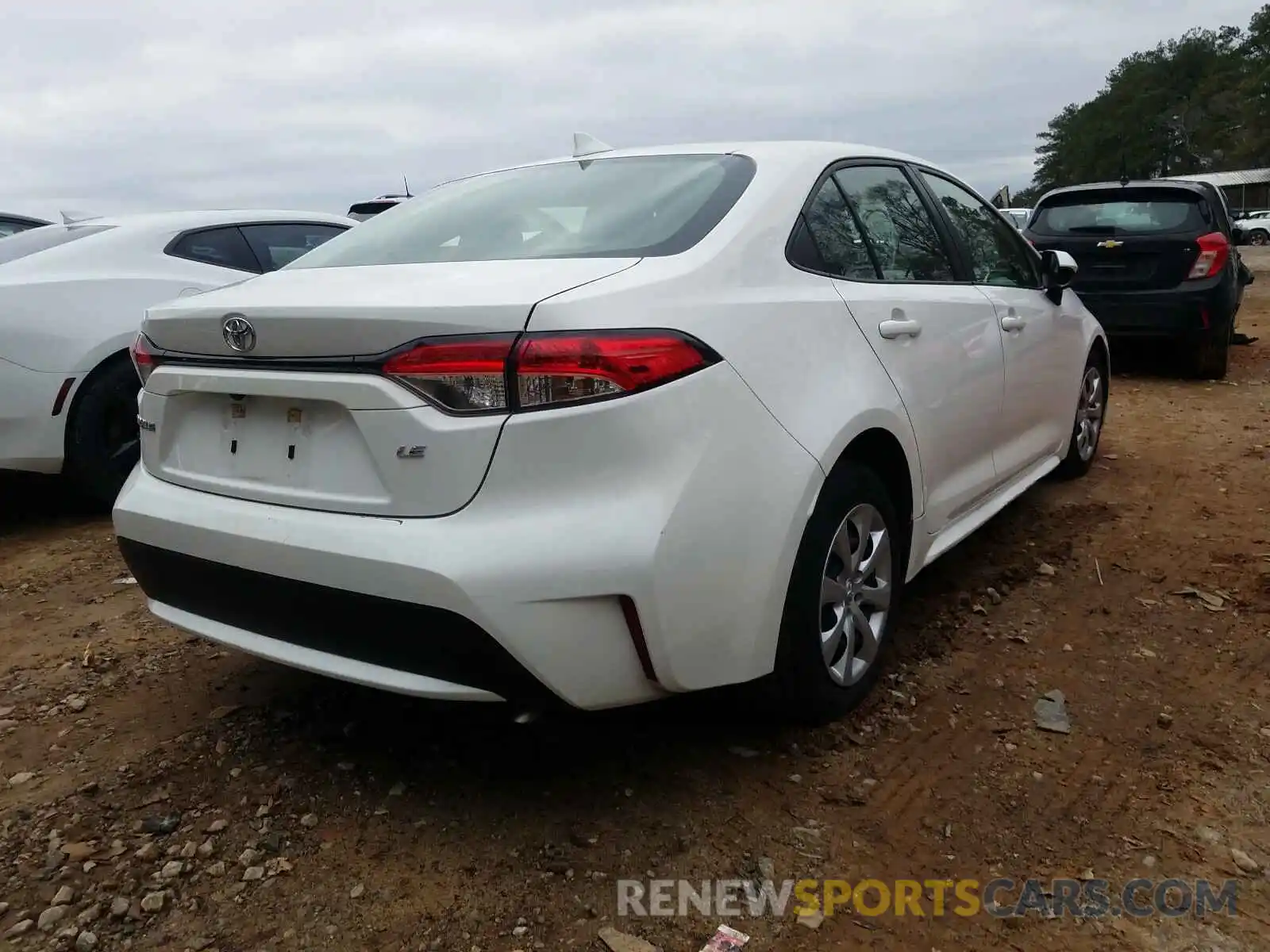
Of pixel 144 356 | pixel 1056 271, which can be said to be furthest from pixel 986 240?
pixel 144 356

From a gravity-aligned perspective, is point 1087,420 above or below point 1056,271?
below

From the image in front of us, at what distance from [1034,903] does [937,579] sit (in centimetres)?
187

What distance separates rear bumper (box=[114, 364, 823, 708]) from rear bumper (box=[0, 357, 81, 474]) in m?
2.63

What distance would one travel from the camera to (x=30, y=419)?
4.30 meters

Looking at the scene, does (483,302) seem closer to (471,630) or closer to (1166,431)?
(471,630)

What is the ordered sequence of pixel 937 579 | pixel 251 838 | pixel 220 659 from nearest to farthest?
1. pixel 251 838
2. pixel 220 659
3. pixel 937 579

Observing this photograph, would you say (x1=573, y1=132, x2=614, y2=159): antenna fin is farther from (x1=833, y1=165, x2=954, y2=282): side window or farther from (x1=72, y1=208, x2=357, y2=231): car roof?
(x1=72, y1=208, x2=357, y2=231): car roof

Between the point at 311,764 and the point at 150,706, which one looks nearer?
the point at 311,764

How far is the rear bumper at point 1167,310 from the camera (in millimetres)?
7137

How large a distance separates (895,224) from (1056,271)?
1371 mm

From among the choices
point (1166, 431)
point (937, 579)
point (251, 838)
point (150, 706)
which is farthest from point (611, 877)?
point (1166, 431)

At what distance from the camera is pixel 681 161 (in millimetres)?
2771

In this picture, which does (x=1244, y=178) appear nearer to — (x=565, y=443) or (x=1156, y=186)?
(x=1156, y=186)

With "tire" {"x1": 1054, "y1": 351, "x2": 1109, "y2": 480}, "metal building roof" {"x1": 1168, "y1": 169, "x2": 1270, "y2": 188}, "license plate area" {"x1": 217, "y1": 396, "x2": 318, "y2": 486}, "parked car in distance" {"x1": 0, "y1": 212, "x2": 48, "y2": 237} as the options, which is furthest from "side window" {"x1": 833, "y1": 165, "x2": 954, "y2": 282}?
"metal building roof" {"x1": 1168, "y1": 169, "x2": 1270, "y2": 188}
